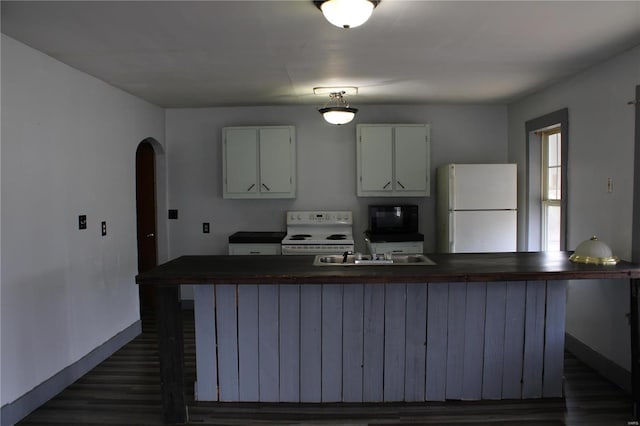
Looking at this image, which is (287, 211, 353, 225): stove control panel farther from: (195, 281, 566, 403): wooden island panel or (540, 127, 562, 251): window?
(195, 281, 566, 403): wooden island panel

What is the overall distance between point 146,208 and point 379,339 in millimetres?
3347

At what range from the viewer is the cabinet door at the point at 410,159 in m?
4.80

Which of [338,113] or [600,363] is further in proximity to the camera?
[338,113]

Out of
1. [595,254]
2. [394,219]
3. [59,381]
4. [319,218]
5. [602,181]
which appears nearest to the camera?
[595,254]

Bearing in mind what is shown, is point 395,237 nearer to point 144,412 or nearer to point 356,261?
point 356,261

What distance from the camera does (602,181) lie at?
330 cm

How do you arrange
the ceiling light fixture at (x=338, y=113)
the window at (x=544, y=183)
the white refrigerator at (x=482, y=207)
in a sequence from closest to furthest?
1. the ceiling light fixture at (x=338, y=113)
2. the window at (x=544, y=183)
3. the white refrigerator at (x=482, y=207)

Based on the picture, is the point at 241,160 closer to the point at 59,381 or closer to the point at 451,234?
the point at 451,234

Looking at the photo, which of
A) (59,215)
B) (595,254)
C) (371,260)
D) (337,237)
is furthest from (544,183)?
(59,215)

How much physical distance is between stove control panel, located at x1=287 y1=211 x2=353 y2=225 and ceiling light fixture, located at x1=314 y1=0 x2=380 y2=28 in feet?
10.2

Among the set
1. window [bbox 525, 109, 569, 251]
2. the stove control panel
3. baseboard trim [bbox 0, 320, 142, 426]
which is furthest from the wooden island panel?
the stove control panel

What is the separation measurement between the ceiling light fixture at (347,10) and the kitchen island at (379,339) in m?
1.43

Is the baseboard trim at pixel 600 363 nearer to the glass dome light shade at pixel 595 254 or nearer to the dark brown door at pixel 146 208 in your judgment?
the glass dome light shade at pixel 595 254

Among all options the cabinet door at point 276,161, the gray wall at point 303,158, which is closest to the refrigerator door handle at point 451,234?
the gray wall at point 303,158
